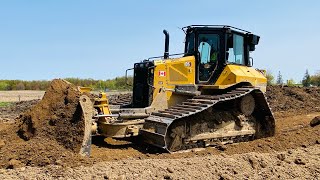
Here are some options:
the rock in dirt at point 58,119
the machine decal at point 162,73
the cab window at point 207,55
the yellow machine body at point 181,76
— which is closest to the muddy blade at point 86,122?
the rock in dirt at point 58,119

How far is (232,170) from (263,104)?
3.72 metres

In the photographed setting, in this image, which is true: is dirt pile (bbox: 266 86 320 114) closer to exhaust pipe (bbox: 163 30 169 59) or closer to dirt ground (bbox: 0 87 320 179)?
dirt ground (bbox: 0 87 320 179)

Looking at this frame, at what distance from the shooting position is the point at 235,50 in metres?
10.5

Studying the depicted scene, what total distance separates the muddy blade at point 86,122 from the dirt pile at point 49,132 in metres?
0.08

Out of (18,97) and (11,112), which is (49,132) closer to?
(11,112)

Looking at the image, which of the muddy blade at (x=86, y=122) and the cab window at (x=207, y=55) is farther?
the cab window at (x=207, y=55)

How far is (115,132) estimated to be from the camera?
27.4 feet

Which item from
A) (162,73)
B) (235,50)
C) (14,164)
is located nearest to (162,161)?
(14,164)

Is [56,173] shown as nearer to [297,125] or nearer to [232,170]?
[232,170]

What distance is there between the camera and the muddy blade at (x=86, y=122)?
7176mm

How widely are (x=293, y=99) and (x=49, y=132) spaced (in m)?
17.5

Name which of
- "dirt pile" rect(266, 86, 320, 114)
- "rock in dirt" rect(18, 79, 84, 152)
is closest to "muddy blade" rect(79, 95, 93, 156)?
"rock in dirt" rect(18, 79, 84, 152)

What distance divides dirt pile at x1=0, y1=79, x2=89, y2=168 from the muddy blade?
0.08 m

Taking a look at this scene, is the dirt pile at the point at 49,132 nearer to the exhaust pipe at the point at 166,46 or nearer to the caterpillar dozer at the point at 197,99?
the caterpillar dozer at the point at 197,99
